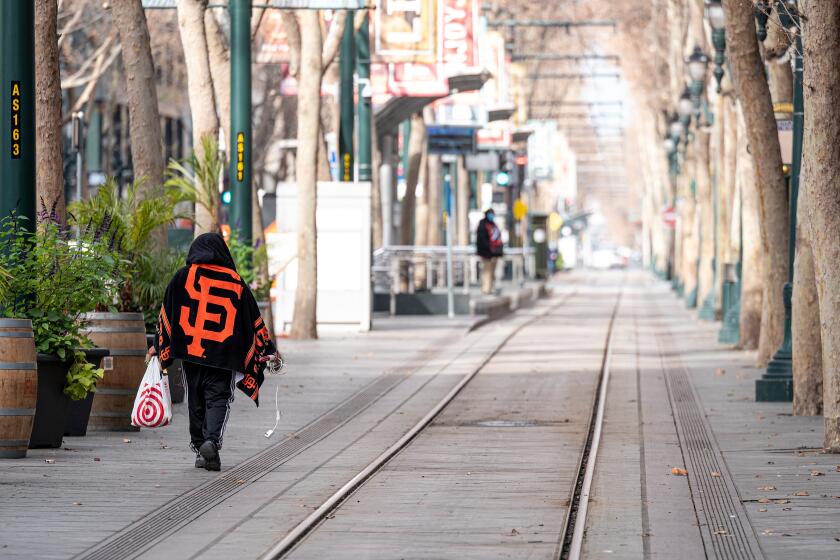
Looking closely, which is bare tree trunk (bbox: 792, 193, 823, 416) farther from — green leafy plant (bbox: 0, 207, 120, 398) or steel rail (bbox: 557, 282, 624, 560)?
green leafy plant (bbox: 0, 207, 120, 398)

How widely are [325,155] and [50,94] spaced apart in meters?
21.1

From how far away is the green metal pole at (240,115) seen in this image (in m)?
26.1

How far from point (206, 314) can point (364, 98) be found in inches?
A: 1003

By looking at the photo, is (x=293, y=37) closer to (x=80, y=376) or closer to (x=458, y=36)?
(x=458, y=36)

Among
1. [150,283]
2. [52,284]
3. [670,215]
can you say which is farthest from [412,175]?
[52,284]

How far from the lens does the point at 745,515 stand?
39.2ft

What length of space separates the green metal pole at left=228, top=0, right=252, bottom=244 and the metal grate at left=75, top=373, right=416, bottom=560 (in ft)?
23.2

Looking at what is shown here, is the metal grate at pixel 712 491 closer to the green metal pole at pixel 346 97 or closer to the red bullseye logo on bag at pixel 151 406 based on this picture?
the red bullseye logo on bag at pixel 151 406

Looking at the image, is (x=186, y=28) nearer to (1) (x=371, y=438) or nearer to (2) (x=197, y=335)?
(1) (x=371, y=438)

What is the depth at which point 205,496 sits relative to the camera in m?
12.6

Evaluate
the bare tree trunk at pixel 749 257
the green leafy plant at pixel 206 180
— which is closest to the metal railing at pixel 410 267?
the bare tree trunk at pixel 749 257

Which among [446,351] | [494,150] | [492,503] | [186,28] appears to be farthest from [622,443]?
[494,150]

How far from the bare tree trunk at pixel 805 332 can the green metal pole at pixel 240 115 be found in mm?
9332

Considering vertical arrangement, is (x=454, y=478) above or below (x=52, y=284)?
below
